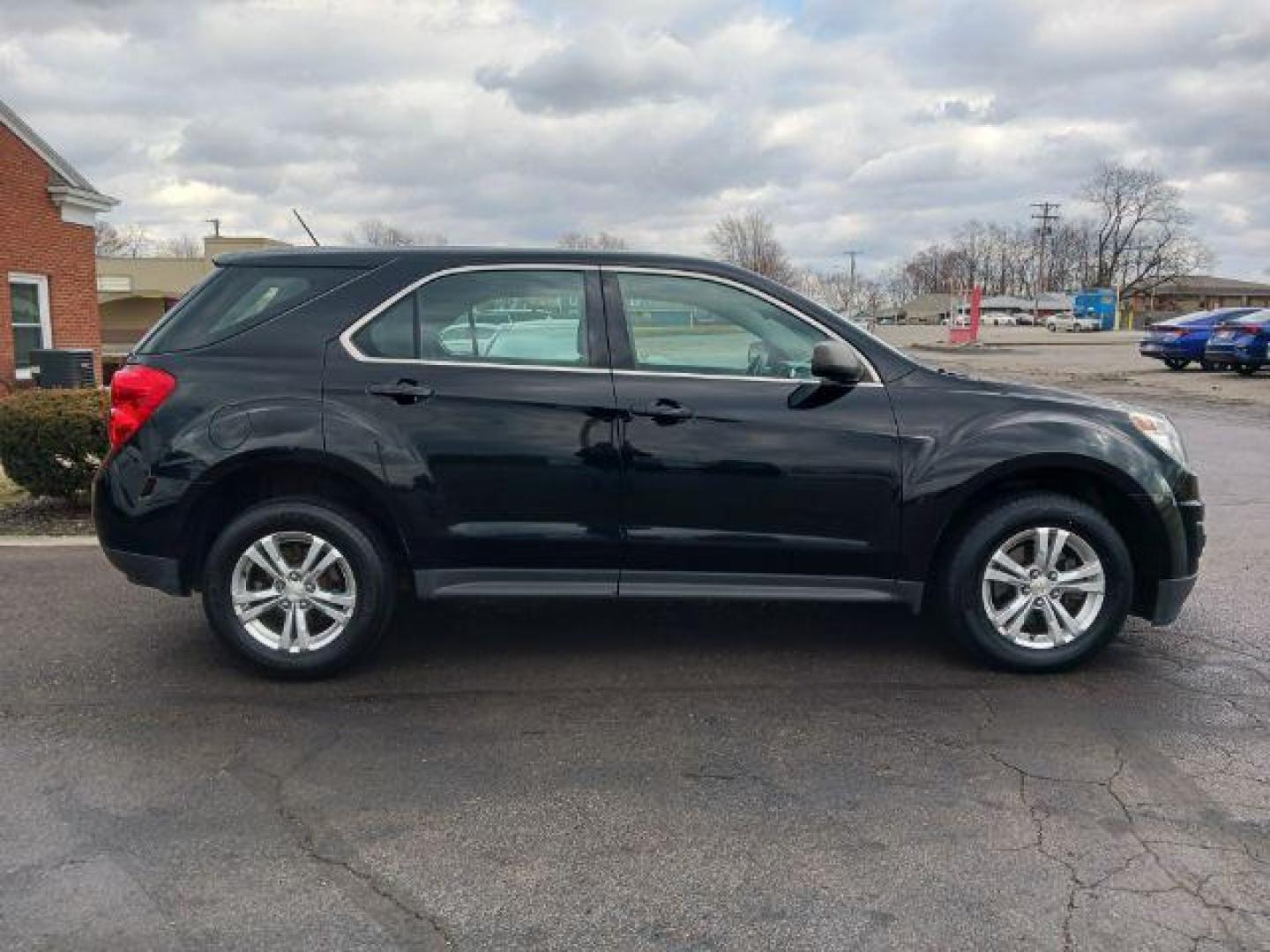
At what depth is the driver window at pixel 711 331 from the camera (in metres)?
4.52

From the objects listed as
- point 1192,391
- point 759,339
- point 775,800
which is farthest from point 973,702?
point 1192,391

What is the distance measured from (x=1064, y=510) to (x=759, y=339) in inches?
58.8

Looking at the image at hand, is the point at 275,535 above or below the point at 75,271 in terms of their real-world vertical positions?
below

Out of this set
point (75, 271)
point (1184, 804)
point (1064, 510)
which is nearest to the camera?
point (1184, 804)

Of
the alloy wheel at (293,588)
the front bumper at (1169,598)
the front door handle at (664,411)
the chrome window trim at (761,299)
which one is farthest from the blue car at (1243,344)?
the alloy wheel at (293,588)

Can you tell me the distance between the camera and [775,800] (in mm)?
3441

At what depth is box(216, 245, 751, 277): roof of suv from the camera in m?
4.55

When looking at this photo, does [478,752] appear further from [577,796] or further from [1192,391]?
[1192,391]

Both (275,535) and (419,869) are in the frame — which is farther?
(275,535)

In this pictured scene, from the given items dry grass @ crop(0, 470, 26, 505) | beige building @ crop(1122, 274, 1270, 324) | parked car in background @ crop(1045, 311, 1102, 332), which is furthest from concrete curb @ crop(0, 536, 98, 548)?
Result: beige building @ crop(1122, 274, 1270, 324)

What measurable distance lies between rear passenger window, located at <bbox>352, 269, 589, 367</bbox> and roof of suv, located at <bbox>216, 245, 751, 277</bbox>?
73 mm

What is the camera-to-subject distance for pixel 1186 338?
24.1m

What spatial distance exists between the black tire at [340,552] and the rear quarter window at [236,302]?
0.78m

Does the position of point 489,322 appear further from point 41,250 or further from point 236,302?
point 41,250
